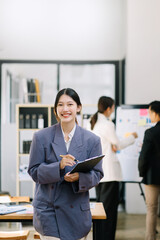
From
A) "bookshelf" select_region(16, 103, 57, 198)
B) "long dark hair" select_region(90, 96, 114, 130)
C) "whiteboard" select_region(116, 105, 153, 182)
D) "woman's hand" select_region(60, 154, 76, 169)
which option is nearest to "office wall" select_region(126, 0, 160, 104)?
"whiteboard" select_region(116, 105, 153, 182)

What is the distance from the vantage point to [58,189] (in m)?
2.48

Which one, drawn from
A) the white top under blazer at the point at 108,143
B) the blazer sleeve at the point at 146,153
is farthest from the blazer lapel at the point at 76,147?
the white top under blazer at the point at 108,143

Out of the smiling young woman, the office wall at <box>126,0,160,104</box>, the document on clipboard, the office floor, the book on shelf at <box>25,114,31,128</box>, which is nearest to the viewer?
the document on clipboard

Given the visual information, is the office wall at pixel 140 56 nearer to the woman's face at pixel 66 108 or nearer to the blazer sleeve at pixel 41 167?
the woman's face at pixel 66 108

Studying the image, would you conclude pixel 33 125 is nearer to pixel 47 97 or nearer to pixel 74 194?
pixel 47 97

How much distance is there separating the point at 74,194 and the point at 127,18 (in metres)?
5.26

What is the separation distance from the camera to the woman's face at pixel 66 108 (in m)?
2.56

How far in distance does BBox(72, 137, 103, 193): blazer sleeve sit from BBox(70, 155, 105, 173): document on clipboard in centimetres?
3

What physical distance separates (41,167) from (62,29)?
581 cm

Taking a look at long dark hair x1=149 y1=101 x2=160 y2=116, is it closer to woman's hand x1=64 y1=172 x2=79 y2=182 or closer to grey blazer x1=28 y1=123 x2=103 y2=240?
grey blazer x1=28 y1=123 x2=103 y2=240

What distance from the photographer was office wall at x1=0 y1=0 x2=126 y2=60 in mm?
7824

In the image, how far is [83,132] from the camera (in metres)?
2.64

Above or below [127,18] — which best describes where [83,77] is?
Answer: below

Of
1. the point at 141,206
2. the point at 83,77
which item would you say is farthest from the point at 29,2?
the point at 141,206
